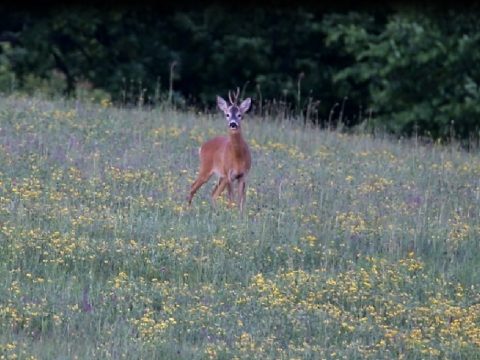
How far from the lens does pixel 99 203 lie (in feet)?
38.8

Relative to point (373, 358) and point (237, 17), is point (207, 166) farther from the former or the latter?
point (237, 17)

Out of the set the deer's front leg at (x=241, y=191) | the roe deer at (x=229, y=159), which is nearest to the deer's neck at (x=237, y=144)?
the roe deer at (x=229, y=159)

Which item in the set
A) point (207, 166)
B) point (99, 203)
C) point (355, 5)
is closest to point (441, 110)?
point (355, 5)

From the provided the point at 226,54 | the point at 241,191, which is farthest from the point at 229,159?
the point at 226,54

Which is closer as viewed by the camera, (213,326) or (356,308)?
(213,326)

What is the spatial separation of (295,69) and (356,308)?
59.8 feet

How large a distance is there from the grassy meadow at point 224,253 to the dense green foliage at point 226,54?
8.77 meters

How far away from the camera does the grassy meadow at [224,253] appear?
8.62m

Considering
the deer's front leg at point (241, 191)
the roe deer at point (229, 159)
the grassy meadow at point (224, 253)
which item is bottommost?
the grassy meadow at point (224, 253)

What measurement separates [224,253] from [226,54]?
1699 cm

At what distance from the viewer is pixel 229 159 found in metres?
13.0

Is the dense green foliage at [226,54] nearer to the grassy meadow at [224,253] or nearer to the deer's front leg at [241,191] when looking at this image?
the grassy meadow at [224,253]

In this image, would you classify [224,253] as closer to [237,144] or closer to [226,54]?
[237,144]

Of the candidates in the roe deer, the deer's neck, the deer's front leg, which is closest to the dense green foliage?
the roe deer
